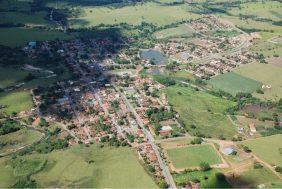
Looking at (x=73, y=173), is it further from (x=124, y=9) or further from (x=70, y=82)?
(x=124, y=9)

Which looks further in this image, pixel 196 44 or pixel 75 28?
pixel 75 28

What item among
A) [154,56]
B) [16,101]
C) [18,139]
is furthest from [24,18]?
[18,139]

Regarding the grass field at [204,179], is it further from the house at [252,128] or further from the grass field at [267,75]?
the grass field at [267,75]

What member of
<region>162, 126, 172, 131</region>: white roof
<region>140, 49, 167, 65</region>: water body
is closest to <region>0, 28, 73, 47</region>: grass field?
<region>140, 49, 167, 65</region>: water body

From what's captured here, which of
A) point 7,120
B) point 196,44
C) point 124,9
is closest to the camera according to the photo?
point 7,120

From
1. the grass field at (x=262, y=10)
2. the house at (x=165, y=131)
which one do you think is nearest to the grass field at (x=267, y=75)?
the house at (x=165, y=131)

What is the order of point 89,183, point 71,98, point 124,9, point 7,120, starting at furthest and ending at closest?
point 124,9 → point 71,98 → point 7,120 → point 89,183

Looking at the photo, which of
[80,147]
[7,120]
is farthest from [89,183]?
[7,120]
